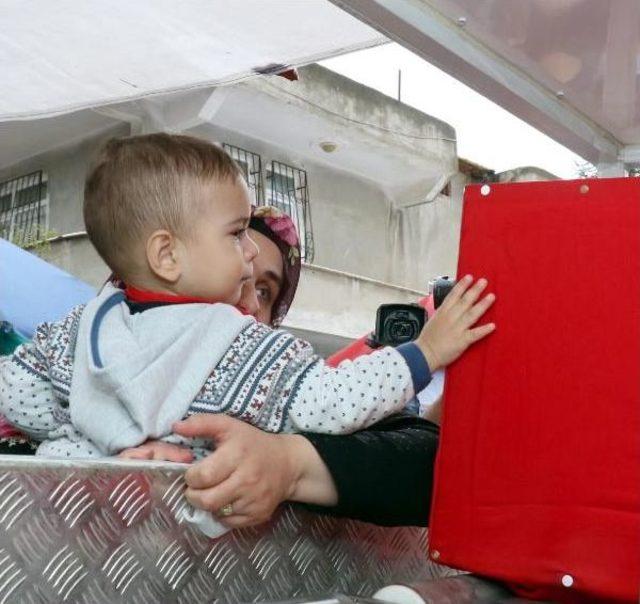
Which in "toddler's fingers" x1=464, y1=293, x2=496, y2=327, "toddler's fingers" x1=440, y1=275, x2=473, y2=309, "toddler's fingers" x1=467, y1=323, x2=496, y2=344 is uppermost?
"toddler's fingers" x1=440, y1=275, x2=473, y2=309

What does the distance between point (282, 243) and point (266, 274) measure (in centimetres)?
11

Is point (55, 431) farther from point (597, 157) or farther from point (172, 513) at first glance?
point (597, 157)

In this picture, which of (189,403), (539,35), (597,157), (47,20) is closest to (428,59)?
(539,35)

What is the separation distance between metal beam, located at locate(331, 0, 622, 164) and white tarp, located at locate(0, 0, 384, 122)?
77 centimetres

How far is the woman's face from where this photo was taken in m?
2.08

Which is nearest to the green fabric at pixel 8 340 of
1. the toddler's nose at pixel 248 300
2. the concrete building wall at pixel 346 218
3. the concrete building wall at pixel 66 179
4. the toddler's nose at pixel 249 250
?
the toddler's nose at pixel 248 300

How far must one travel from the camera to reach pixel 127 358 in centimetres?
121

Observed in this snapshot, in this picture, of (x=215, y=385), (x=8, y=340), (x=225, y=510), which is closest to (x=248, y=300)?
(x=215, y=385)

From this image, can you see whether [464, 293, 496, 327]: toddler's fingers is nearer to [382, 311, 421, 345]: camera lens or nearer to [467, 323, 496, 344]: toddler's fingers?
[467, 323, 496, 344]: toddler's fingers

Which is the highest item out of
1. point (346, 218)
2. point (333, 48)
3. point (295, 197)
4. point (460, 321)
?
point (295, 197)

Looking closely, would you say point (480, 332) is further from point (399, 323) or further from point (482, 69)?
point (399, 323)

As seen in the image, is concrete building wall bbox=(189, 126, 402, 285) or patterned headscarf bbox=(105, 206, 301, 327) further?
concrete building wall bbox=(189, 126, 402, 285)

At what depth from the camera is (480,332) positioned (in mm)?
1142

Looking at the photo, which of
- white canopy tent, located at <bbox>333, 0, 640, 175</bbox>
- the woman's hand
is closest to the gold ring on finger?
the woman's hand
